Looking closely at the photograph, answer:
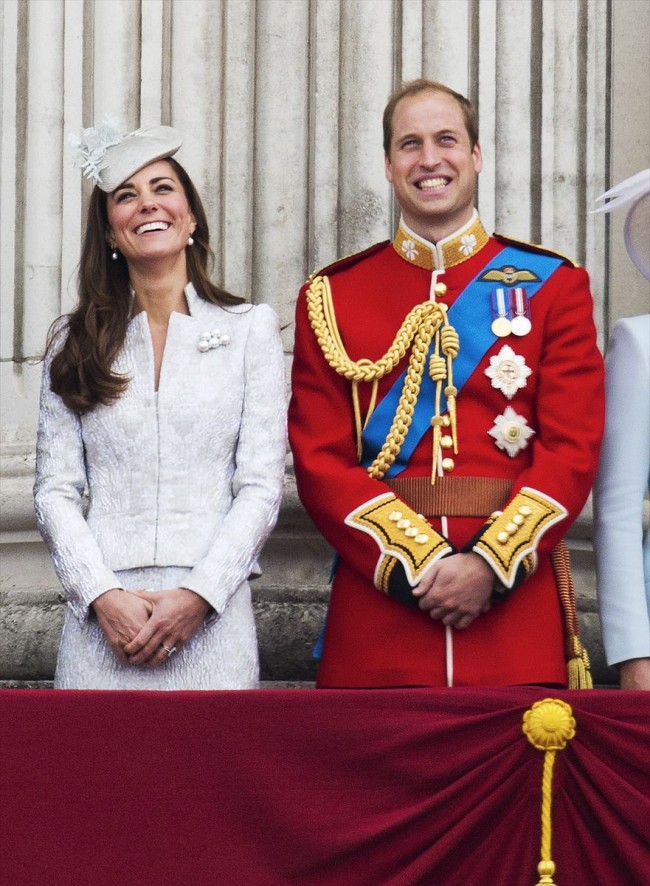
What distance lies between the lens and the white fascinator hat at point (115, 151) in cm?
374

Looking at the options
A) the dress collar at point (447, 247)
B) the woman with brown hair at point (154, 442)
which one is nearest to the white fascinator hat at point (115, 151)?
the woman with brown hair at point (154, 442)

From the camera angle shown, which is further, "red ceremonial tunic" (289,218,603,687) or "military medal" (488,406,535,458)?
"military medal" (488,406,535,458)

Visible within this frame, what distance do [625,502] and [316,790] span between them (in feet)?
3.28

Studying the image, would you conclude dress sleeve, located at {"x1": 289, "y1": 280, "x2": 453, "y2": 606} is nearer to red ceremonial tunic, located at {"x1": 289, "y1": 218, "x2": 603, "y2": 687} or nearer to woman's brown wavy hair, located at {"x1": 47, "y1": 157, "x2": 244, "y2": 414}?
red ceremonial tunic, located at {"x1": 289, "y1": 218, "x2": 603, "y2": 687}

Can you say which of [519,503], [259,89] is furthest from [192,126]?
[519,503]

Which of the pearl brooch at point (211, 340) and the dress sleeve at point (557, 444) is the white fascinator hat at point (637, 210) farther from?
the pearl brooch at point (211, 340)

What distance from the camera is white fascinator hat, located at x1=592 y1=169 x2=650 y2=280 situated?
12.1 feet

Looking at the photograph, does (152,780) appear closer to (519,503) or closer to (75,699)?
(75,699)

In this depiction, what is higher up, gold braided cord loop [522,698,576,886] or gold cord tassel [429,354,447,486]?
gold cord tassel [429,354,447,486]

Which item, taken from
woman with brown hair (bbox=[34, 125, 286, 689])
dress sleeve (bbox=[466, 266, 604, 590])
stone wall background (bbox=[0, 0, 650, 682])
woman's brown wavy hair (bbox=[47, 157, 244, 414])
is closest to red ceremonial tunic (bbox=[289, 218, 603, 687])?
dress sleeve (bbox=[466, 266, 604, 590])

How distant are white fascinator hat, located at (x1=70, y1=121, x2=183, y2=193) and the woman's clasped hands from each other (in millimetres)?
923

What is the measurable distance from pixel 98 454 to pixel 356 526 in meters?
0.56

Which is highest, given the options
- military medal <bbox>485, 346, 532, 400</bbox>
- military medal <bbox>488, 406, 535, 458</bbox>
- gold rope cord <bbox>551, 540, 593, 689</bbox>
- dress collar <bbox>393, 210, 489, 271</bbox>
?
dress collar <bbox>393, 210, 489, 271</bbox>

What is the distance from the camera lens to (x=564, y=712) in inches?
110
